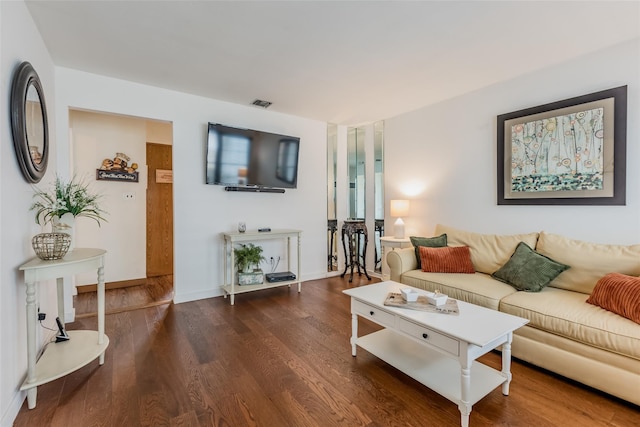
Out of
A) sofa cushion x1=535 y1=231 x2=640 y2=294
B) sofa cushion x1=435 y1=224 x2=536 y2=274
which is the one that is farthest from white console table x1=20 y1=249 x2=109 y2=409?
sofa cushion x1=535 y1=231 x2=640 y2=294

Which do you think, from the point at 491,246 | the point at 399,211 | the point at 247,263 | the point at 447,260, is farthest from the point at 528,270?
the point at 247,263

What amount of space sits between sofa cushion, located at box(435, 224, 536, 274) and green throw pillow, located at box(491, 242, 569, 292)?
6.0 inches

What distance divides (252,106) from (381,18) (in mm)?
2244

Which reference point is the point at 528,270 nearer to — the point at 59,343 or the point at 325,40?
the point at 325,40

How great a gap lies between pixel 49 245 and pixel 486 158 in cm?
389

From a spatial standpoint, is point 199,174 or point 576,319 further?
point 199,174

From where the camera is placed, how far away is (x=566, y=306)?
6.60ft

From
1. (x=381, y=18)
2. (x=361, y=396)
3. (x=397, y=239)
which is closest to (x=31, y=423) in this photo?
(x=361, y=396)

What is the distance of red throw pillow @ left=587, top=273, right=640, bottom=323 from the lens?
1.77m

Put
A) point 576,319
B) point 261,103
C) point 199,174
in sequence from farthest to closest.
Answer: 1. point 261,103
2. point 199,174
3. point 576,319

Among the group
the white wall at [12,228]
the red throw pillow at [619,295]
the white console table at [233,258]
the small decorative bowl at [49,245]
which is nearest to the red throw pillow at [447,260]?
the red throw pillow at [619,295]

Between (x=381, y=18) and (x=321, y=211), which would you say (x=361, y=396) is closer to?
(x=381, y=18)

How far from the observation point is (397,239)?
3.77 meters

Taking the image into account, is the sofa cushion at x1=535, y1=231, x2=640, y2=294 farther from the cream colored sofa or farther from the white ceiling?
the white ceiling
